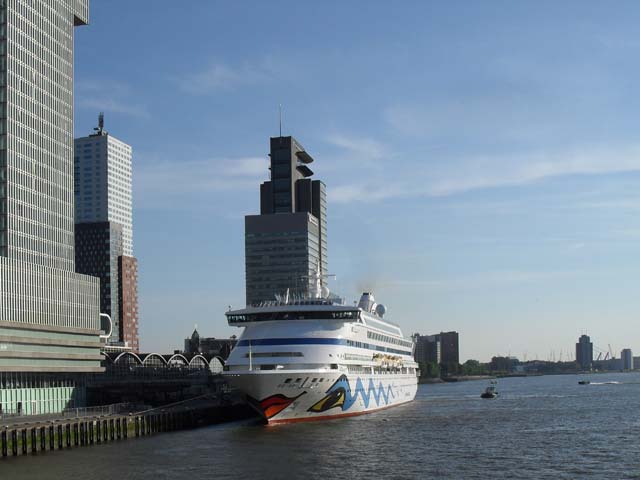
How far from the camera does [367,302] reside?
152 meters

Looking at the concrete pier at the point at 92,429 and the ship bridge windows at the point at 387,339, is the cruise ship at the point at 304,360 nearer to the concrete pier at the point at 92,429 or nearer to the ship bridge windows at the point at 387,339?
the ship bridge windows at the point at 387,339

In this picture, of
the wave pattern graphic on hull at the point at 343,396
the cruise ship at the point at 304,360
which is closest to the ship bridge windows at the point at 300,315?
the cruise ship at the point at 304,360

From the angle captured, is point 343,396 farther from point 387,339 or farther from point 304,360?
point 387,339

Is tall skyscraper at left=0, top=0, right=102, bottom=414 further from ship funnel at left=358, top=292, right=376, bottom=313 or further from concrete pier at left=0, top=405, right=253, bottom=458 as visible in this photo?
ship funnel at left=358, top=292, right=376, bottom=313

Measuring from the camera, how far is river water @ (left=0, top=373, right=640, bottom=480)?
238 feet

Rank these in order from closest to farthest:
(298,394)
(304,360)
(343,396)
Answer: (298,394) → (304,360) → (343,396)

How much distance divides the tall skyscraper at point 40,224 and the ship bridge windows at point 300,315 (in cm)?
2986

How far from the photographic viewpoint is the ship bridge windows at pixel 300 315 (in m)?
114

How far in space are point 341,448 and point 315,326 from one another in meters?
28.8

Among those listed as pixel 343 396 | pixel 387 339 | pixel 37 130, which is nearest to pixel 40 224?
pixel 37 130

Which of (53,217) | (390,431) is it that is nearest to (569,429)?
(390,431)

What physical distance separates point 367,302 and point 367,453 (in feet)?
227

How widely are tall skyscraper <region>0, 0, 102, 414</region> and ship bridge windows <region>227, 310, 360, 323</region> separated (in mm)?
29856

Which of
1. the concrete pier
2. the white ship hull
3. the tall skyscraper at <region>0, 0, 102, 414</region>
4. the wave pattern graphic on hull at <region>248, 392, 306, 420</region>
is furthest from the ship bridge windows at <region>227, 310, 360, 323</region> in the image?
the tall skyscraper at <region>0, 0, 102, 414</region>
